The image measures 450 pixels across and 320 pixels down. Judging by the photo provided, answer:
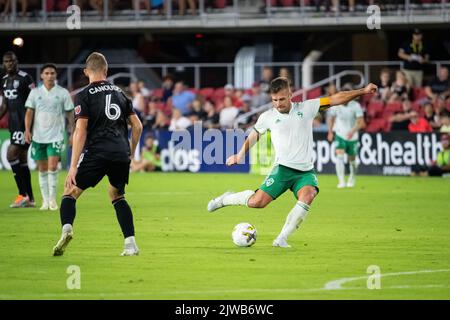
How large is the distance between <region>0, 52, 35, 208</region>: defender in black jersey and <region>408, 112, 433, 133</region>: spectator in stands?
12894mm

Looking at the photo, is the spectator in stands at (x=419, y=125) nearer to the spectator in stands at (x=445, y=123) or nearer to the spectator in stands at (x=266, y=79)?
the spectator in stands at (x=445, y=123)

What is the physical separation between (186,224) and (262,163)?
13961 millimetres

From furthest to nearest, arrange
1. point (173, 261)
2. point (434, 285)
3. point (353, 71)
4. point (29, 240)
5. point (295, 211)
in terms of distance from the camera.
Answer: point (353, 71)
point (29, 240)
point (295, 211)
point (173, 261)
point (434, 285)

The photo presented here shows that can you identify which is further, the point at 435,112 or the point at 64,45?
the point at 64,45

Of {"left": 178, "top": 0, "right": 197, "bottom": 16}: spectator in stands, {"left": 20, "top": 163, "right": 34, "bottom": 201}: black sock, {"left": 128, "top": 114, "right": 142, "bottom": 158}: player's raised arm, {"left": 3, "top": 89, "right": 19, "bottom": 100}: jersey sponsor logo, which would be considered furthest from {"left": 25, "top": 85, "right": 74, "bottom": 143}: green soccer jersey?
{"left": 178, "top": 0, "right": 197, "bottom": 16}: spectator in stands

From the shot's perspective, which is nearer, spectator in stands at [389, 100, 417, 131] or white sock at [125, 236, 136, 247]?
white sock at [125, 236, 136, 247]

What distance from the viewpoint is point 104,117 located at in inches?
484

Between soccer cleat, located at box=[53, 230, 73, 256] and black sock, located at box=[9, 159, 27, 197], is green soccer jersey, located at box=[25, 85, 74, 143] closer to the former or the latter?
black sock, located at box=[9, 159, 27, 197]

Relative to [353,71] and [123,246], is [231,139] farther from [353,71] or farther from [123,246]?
[123,246]

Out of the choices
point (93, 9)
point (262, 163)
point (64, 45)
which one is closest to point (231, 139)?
point (262, 163)

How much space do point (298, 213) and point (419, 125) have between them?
17.0m

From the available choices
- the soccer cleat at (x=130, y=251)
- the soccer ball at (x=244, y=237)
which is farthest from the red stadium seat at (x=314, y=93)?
the soccer cleat at (x=130, y=251)

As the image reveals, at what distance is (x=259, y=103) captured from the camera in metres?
33.1

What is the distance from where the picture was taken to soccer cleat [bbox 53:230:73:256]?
1223 cm
